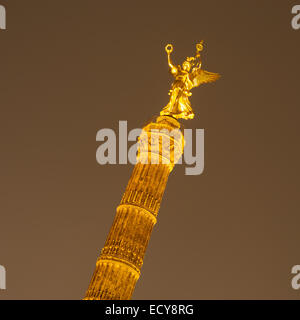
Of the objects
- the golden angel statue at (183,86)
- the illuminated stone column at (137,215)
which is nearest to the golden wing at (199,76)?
the golden angel statue at (183,86)

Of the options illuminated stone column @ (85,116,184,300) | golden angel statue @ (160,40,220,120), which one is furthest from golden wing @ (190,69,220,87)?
illuminated stone column @ (85,116,184,300)

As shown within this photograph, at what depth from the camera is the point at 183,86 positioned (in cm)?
1914

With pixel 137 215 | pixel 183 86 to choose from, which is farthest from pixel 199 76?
pixel 137 215

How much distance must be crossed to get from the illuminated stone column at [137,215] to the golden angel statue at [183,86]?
1.53 feet

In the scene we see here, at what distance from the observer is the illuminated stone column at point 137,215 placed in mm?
15562

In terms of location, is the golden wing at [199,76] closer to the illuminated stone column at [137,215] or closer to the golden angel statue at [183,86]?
the golden angel statue at [183,86]

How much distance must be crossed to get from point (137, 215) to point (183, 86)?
15.4 ft

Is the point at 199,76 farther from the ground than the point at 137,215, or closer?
farther from the ground

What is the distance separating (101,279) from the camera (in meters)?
15.6

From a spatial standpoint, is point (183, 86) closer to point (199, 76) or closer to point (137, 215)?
point (199, 76)
